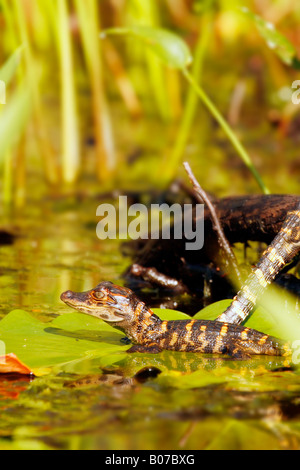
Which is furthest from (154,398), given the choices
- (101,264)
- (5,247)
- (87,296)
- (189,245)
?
(5,247)

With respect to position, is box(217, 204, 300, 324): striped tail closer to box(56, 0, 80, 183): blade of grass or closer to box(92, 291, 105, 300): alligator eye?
box(92, 291, 105, 300): alligator eye

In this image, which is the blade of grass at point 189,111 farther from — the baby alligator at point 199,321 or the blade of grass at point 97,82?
the baby alligator at point 199,321

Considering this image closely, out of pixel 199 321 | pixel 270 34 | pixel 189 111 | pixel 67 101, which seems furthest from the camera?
pixel 189 111

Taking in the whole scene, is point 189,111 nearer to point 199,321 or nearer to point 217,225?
point 217,225

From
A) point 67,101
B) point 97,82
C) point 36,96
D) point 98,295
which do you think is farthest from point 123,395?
point 97,82

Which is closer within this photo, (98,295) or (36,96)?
(98,295)

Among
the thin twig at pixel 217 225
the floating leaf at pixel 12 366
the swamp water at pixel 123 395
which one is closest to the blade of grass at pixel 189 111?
the thin twig at pixel 217 225
